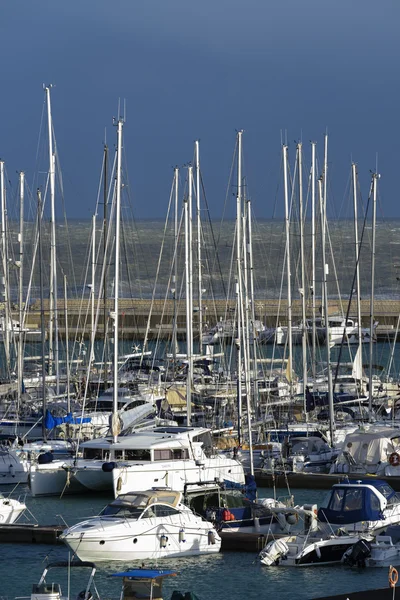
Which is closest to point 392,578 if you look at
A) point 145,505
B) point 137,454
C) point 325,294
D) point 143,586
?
point 143,586

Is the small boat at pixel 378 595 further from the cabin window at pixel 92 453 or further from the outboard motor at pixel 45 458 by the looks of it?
the outboard motor at pixel 45 458

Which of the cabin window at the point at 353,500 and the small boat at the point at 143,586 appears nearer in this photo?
Answer: the small boat at the point at 143,586

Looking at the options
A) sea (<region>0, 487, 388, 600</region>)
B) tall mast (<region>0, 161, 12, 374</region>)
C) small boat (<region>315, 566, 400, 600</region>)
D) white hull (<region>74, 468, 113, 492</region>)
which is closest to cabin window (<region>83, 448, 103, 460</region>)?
white hull (<region>74, 468, 113, 492</region>)

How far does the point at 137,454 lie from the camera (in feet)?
101

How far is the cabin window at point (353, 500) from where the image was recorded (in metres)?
25.5

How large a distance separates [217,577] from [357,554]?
2407 mm

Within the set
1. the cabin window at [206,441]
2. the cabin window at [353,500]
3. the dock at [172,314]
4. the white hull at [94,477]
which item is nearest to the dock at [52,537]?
the cabin window at [353,500]

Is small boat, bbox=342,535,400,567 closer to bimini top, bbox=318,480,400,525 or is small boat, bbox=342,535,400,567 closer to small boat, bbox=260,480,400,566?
small boat, bbox=260,480,400,566

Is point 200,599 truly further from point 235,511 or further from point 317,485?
point 317,485

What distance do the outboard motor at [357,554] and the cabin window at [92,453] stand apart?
878cm

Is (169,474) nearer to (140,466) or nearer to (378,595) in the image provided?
(140,466)

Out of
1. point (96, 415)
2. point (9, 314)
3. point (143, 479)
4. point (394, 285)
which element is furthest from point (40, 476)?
point (394, 285)

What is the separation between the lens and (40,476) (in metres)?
31.6

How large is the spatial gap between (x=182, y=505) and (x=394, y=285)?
101097 mm
